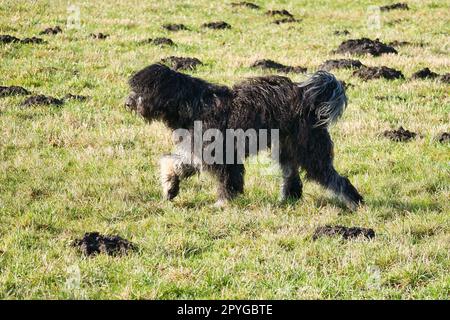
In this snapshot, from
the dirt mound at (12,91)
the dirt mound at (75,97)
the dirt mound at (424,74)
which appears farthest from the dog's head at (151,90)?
the dirt mound at (424,74)

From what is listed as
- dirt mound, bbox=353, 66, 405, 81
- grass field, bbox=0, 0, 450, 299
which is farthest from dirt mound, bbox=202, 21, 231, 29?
dirt mound, bbox=353, 66, 405, 81

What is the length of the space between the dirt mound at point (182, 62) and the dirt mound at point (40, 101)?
3901mm

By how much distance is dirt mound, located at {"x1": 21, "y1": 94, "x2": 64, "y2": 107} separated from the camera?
14016 mm

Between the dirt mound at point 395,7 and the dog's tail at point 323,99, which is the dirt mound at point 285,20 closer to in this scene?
the dirt mound at point 395,7

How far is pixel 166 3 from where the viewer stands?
26.4 m

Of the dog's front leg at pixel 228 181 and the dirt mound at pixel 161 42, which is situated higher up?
the dirt mound at pixel 161 42

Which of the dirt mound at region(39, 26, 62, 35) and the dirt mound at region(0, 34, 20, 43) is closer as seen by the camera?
the dirt mound at region(0, 34, 20, 43)

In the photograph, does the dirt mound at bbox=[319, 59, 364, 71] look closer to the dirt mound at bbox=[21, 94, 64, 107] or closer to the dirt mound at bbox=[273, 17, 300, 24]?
the dirt mound at bbox=[21, 94, 64, 107]

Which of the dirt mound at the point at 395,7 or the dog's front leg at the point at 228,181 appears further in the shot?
the dirt mound at the point at 395,7

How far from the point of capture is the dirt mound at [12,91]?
14.6 m

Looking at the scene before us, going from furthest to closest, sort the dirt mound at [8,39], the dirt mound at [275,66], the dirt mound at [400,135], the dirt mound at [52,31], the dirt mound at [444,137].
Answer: the dirt mound at [52,31] < the dirt mound at [8,39] < the dirt mound at [275,66] < the dirt mound at [400,135] < the dirt mound at [444,137]

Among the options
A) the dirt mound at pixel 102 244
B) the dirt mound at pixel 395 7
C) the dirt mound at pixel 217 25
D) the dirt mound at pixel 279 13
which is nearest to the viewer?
the dirt mound at pixel 102 244

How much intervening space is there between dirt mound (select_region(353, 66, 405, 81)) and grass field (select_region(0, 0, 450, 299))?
288 millimetres

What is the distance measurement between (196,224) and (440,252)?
2.83 meters
